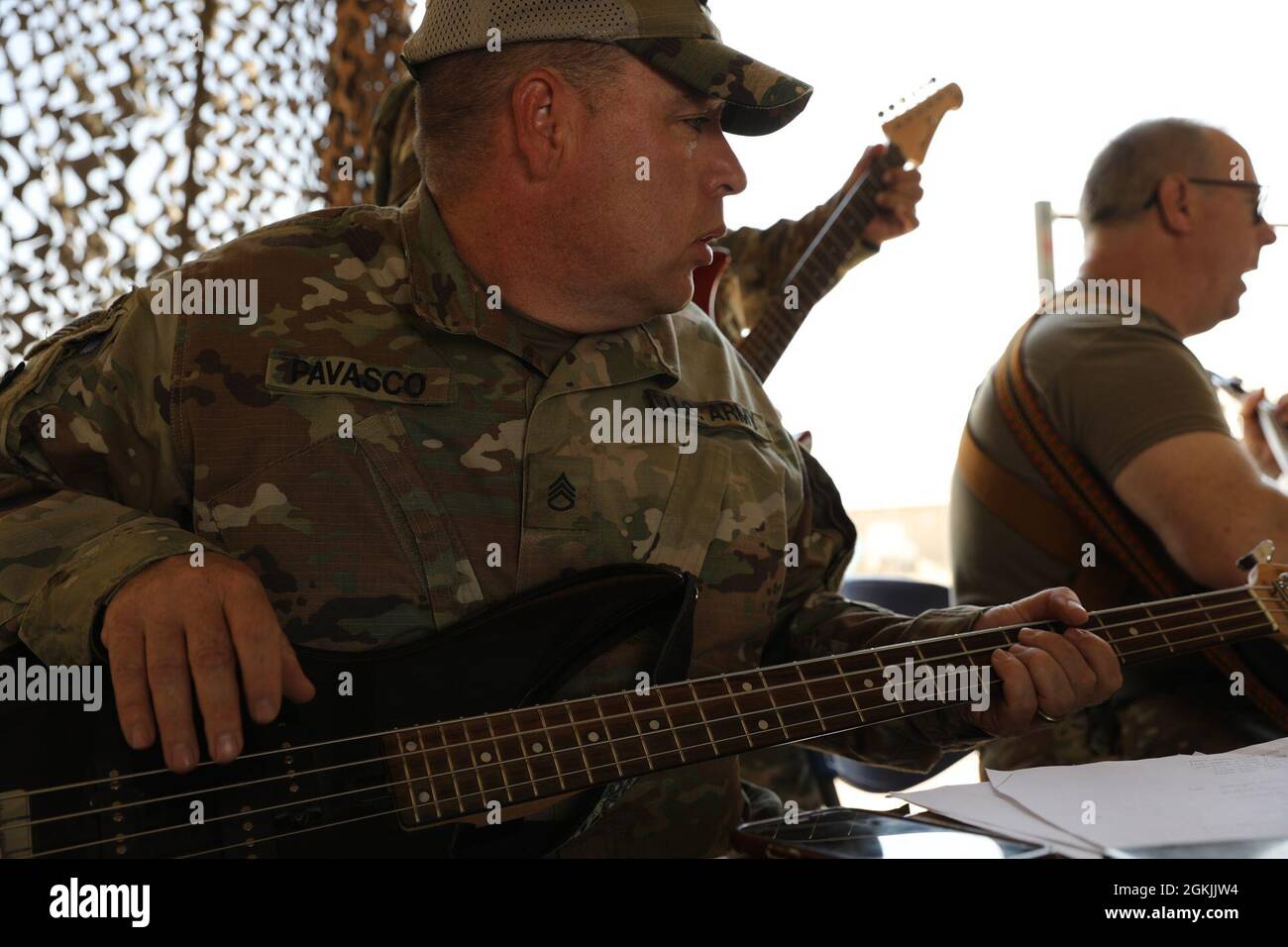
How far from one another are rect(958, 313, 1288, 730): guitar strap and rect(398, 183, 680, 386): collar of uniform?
0.65 metres

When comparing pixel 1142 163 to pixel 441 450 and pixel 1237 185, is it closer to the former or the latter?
pixel 1237 185

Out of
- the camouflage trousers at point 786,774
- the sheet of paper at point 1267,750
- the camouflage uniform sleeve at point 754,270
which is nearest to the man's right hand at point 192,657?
the sheet of paper at point 1267,750

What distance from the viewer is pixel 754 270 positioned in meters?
2.12

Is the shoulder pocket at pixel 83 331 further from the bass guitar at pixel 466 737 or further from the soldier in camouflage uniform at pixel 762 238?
the soldier in camouflage uniform at pixel 762 238

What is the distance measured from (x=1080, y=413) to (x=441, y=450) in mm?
936

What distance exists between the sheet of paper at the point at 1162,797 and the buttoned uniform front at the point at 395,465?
0.68 feet

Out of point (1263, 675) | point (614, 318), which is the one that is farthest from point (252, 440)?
point (1263, 675)

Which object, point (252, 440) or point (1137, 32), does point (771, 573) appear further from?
point (1137, 32)

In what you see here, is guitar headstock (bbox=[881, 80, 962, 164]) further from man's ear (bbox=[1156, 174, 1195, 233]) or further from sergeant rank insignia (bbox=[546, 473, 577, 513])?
sergeant rank insignia (bbox=[546, 473, 577, 513])

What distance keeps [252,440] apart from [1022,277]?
10.5 feet

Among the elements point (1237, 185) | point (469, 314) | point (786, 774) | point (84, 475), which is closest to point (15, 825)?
point (84, 475)

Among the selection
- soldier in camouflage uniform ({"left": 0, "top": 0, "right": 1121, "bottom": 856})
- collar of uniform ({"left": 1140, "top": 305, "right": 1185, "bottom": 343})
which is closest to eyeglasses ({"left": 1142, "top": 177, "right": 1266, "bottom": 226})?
collar of uniform ({"left": 1140, "top": 305, "right": 1185, "bottom": 343})

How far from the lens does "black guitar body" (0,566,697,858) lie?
0.65m

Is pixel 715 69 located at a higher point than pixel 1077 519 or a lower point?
higher
